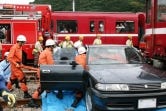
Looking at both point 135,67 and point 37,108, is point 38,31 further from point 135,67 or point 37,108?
point 135,67

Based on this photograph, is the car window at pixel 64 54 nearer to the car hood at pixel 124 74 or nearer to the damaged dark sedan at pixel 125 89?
the car hood at pixel 124 74

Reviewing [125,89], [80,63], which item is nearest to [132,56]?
[80,63]

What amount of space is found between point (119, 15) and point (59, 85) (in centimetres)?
1702

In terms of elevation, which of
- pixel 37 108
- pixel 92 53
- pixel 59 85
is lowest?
pixel 37 108

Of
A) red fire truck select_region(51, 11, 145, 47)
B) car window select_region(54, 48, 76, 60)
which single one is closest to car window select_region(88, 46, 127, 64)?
car window select_region(54, 48, 76, 60)

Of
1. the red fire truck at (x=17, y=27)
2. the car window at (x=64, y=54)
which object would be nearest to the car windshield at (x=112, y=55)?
the car window at (x=64, y=54)

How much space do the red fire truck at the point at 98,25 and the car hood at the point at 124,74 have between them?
1628 cm

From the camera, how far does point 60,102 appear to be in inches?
433

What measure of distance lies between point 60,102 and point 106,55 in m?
1.61

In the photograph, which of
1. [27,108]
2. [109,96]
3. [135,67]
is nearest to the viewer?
[109,96]

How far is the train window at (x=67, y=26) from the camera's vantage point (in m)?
26.3

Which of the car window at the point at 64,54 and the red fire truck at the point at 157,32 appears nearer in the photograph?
the red fire truck at the point at 157,32

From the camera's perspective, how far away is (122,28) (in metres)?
26.8

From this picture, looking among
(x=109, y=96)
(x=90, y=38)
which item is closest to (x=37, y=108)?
(x=109, y=96)
